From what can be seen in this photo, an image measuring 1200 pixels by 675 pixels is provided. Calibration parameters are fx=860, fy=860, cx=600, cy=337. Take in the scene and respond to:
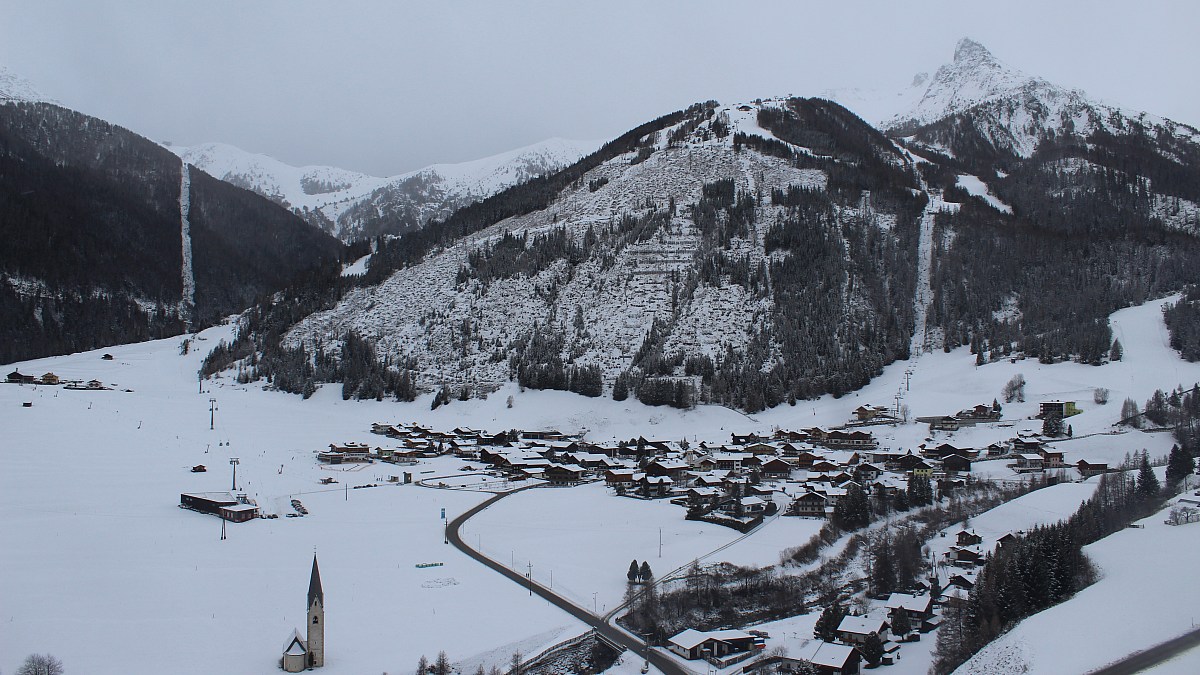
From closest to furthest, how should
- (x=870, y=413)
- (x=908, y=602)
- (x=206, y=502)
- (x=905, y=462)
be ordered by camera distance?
(x=908, y=602) < (x=206, y=502) < (x=905, y=462) < (x=870, y=413)

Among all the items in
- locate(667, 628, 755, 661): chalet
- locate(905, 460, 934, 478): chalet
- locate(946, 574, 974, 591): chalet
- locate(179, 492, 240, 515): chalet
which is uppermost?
locate(179, 492, 240, 515): chalet

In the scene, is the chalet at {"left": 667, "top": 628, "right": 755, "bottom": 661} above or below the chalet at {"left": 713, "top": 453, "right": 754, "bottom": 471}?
below

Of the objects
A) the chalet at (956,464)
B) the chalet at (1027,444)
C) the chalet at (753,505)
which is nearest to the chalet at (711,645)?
the chalet at (753,505)

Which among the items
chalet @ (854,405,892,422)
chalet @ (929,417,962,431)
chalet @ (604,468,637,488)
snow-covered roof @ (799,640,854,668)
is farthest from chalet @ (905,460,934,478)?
snow-covered roof @ (799,640,854,668)

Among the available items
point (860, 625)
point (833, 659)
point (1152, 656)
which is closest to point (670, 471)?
Answer: point (860, 625)

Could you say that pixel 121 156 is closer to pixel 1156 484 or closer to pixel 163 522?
pixel 163 522

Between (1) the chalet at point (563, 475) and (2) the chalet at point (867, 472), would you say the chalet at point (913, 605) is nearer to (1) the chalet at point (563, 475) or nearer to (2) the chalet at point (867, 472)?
(2) the chalet at point (867, 472)

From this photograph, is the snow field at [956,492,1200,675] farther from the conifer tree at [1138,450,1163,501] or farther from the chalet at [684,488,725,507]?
the chalet at [684,488,725,507]

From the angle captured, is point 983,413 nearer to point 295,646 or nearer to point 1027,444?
point 1027,444
